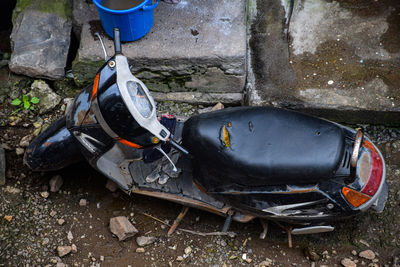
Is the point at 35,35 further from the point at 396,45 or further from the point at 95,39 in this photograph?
the point at 396,45

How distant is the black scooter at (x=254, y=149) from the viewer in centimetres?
210

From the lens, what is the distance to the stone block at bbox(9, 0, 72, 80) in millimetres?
3256

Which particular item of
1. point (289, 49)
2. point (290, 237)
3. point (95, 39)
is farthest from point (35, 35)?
point (290, 237)

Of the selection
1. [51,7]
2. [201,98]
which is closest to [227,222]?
[201,98]

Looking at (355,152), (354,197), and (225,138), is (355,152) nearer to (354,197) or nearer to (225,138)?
(354,197)

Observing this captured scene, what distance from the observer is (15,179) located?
2963 millimetres

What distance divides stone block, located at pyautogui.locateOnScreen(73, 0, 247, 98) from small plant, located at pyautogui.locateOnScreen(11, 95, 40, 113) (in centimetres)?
36

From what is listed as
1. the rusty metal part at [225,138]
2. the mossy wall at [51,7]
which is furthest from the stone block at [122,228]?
the mossy wall at [51,7]

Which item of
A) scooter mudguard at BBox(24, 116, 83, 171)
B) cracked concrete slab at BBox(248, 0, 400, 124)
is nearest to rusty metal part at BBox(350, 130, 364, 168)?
cracked concrete slab at BBox(248, 0, 400, 124)

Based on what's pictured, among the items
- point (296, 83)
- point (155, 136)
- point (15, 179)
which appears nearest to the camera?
point (155, 136)

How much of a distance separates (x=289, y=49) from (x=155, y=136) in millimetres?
1667

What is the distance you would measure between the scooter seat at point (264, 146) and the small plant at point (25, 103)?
5.02 feet

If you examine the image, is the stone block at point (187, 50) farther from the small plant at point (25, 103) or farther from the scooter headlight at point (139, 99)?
the scooter headlight at point (139, 99)

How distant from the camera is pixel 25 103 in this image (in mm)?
3248
